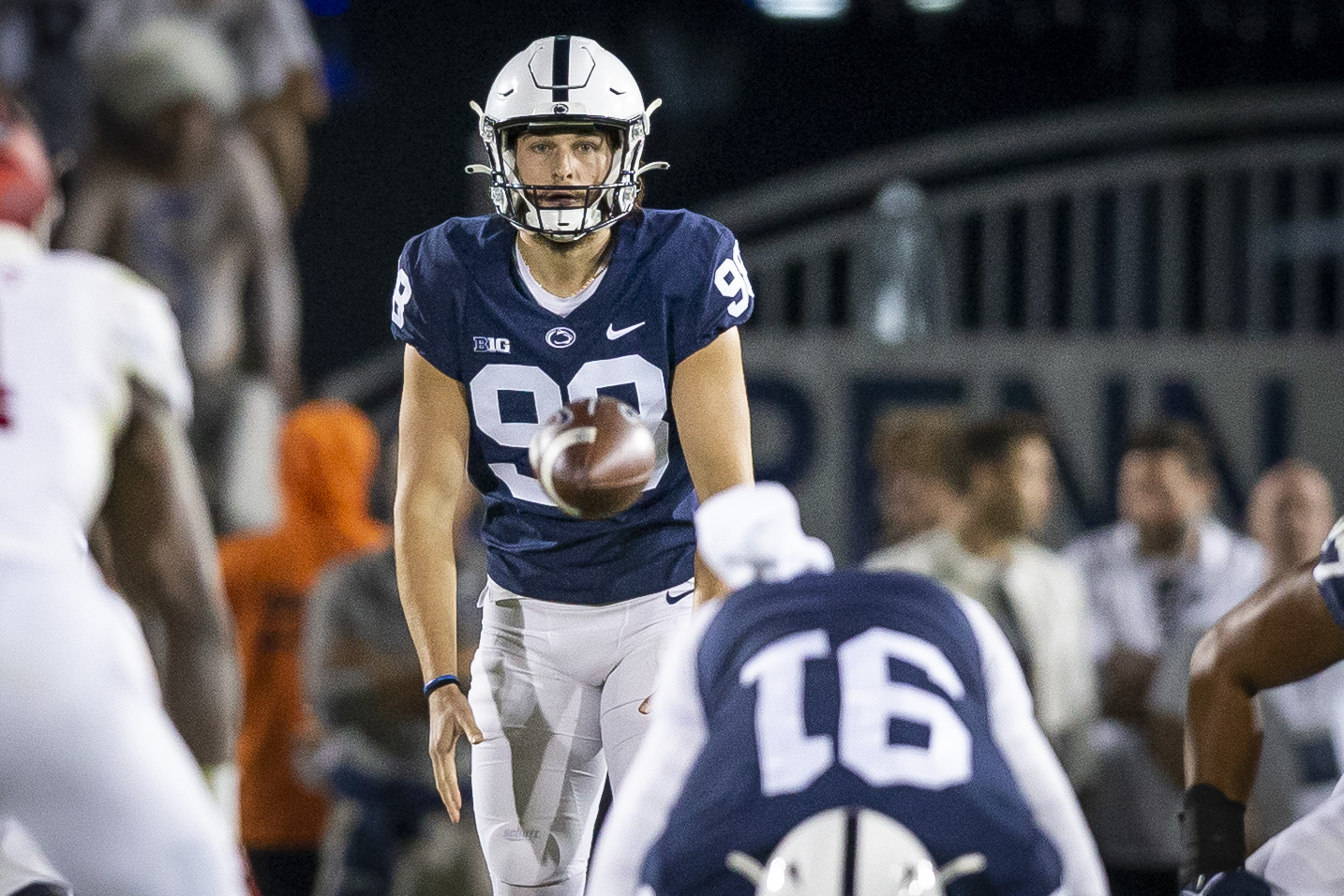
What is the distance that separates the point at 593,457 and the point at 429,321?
0.49 metres

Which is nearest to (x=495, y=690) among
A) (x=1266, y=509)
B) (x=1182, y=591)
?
(x=1182, y=591)

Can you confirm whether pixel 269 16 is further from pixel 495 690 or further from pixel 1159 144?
pixel 495 690

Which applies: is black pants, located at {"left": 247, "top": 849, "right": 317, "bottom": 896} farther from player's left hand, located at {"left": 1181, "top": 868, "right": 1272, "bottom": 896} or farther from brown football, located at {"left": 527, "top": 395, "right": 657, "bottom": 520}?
player's left hand, located at {"left": 1181, "top": 868, "right": 1272, "bottom": 896}

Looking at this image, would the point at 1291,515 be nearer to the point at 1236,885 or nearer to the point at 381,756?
the point at 1236,885

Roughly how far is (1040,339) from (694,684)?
15.7ft

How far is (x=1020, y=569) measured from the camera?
4508mm

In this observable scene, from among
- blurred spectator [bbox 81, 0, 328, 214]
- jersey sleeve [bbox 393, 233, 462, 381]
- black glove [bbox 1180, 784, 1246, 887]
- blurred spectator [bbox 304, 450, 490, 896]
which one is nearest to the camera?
black glove [bbox 1180, 784, 1246, 887]

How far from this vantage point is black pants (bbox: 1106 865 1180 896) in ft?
15.1

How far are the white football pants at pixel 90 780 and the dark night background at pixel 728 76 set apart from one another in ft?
15.6

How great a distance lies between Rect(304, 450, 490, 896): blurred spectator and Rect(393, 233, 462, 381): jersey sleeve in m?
1.08

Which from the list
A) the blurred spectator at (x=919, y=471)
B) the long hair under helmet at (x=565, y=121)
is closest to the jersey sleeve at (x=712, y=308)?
the long hair under helmet at (x=565, y=121)

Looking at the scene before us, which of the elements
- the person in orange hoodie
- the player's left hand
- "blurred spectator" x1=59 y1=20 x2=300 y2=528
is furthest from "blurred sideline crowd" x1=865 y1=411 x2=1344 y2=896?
"blurred spectator" x1=59 y1=20 x2=300 y2=528

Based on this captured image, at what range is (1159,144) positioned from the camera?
7.00 meters

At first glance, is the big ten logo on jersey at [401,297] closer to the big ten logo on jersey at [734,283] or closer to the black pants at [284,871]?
the big ten logo on jersey at [734,283]
